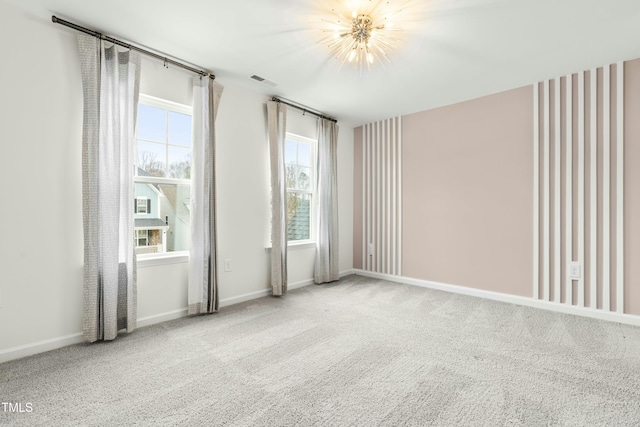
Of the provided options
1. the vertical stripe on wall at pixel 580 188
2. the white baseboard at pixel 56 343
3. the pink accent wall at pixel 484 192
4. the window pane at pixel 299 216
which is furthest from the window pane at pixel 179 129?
the vertical stripe on wall at pixel 580 188

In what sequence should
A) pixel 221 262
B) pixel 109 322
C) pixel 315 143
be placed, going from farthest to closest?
pixel 315 143 → pixel 221 262 → pixel 109 322

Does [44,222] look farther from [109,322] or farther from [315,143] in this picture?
[315,143]

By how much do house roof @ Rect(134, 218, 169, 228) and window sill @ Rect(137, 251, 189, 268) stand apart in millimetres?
294

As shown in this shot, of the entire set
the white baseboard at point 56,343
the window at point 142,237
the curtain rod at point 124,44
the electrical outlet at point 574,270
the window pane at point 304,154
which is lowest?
the white baseboard at point 56,343

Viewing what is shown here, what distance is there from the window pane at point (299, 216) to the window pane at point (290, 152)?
1.61 ft

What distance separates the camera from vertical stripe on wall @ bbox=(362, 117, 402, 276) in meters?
4.61

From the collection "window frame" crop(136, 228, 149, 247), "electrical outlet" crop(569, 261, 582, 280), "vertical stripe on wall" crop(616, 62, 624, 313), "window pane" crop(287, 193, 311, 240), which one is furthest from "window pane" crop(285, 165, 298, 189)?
"vertical stripe on wall" crop(616, 62, 624, 313)

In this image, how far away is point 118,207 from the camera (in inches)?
98.3

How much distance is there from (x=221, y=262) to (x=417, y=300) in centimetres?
238

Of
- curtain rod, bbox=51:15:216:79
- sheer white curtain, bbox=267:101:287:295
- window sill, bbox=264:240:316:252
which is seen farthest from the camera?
window sill, bbox=264:240:316:252

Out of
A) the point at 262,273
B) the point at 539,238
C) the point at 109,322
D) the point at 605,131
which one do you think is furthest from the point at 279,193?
the point at 605,131

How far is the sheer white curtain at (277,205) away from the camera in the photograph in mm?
3748

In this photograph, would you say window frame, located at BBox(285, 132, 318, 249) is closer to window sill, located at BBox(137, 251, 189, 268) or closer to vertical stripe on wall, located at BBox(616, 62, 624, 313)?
window sill, located at BBox(137, 251, 189, 268)

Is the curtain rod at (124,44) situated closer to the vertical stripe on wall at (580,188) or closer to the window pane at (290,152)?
the window pane at (290,152)
